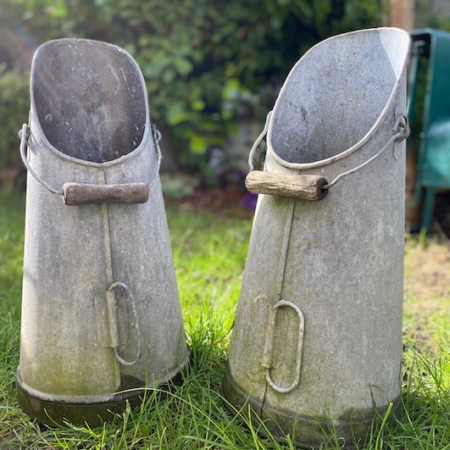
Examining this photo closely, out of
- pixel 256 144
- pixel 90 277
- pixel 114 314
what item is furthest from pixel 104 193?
pixel 256 144

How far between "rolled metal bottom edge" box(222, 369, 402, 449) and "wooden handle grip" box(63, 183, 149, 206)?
2.39ft

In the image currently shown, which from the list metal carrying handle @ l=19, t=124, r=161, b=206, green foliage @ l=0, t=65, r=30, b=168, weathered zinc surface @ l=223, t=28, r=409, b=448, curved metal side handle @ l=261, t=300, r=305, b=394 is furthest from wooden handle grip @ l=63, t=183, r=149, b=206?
green foliage @ l=0, t=65, r=30, b=168

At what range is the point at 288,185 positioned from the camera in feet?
4.75

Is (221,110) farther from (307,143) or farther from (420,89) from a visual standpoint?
(307,143)

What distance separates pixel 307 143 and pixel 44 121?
0.93 m

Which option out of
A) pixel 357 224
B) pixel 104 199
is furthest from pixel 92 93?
pixel 357 224

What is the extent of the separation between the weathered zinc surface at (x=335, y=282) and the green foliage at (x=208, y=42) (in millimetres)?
3435

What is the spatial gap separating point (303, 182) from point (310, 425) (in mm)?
730

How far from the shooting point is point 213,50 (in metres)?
5.32

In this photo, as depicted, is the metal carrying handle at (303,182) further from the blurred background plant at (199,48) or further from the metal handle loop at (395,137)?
the blurred background plant at (199,48)

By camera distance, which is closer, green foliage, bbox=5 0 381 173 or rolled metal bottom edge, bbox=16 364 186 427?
rolled metal bottom edge, bbox=16 364 186 427

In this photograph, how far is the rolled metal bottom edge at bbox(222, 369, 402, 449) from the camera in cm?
154

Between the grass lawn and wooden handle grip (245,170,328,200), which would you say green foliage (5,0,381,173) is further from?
wooden handle grip (245,170,328,200)

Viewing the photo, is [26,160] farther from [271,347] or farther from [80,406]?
[271,347]
